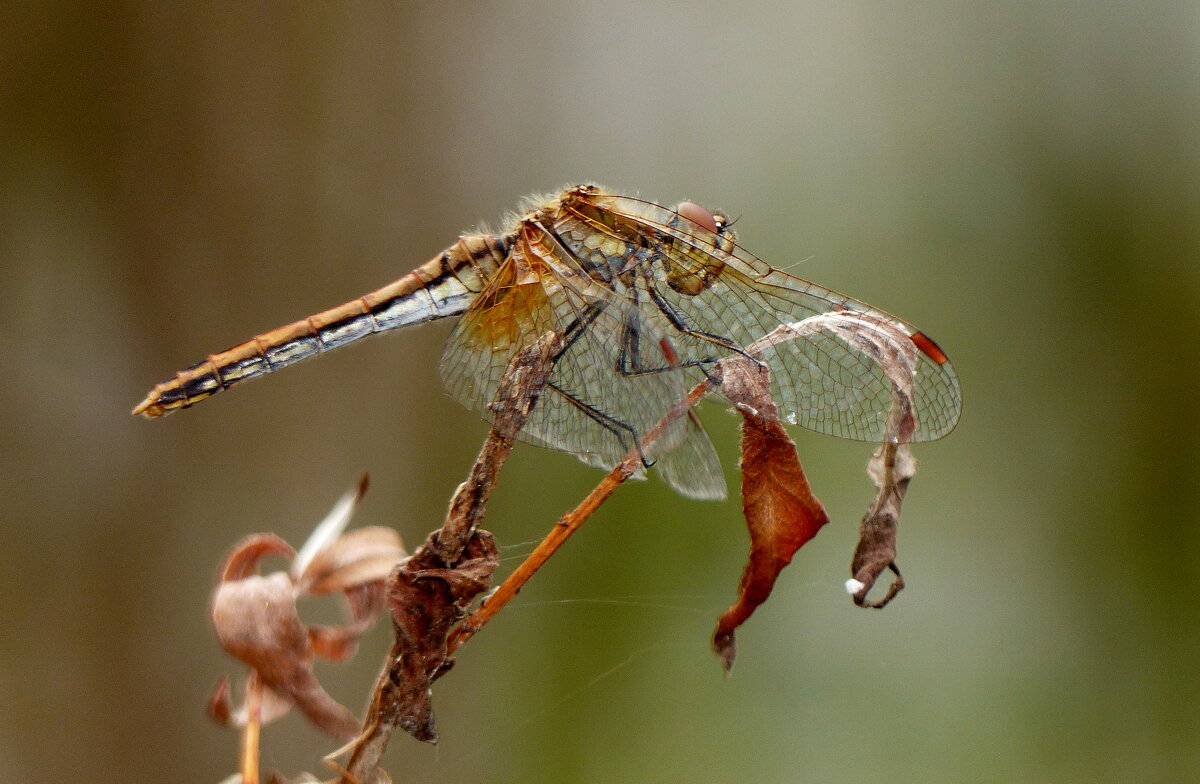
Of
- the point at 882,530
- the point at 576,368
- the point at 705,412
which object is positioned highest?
the point at 576,368

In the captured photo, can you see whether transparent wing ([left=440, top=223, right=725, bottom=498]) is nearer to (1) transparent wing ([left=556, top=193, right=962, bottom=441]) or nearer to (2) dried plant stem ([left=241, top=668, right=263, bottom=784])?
(1) transparent wing ([left=556, top=193, right=962, bottom=441])

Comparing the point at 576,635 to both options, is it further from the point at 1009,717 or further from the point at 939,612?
the point at 1009,717

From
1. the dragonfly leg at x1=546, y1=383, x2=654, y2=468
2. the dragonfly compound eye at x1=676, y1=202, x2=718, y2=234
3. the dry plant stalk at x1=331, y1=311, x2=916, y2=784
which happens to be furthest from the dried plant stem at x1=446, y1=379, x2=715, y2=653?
the dragonfly compound eye at x1=676, y1=202, x2=718, y2=234

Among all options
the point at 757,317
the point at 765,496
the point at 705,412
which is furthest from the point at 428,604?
the point at 705,412

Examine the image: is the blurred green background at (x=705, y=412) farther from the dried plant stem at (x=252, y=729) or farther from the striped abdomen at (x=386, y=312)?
the dried plant stem at (x=252, y=729)

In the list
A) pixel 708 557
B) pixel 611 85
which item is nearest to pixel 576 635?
pixel 708 557

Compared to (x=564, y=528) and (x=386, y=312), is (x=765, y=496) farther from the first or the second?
(x=386, y=312)
